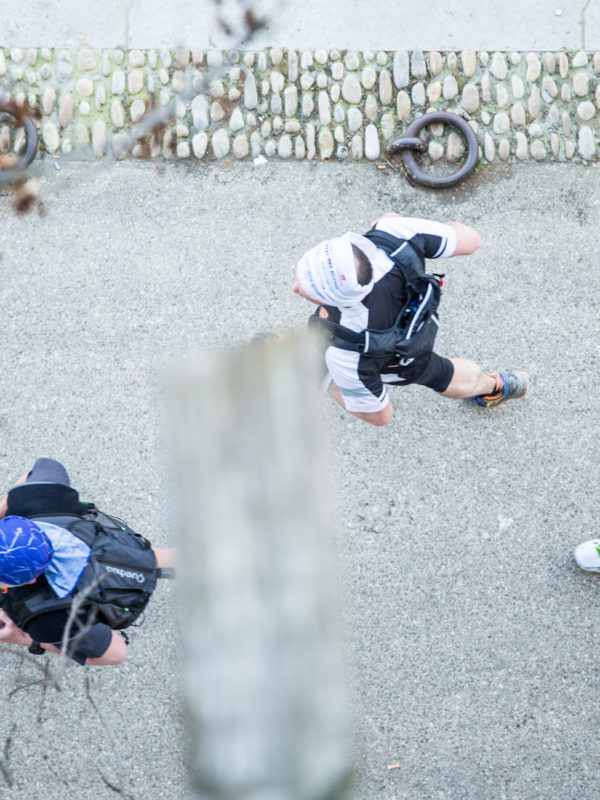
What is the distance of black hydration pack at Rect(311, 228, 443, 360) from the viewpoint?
303cm

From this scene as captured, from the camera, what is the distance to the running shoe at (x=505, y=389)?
4.02 metres

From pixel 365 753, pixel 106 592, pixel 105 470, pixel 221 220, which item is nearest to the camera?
pixel 106 592

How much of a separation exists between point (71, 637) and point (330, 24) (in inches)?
158

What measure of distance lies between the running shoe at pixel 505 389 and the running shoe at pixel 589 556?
93cm

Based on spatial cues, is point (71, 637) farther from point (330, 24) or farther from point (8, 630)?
point (330, 24)

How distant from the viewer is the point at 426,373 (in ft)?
11.9

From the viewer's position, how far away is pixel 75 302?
4344 millimetres

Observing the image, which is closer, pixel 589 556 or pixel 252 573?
pixel 252 573

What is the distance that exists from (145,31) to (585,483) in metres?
3.99

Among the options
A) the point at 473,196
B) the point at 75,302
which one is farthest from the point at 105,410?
the point at 473,196

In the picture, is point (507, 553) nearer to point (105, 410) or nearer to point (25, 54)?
point (105, 410)

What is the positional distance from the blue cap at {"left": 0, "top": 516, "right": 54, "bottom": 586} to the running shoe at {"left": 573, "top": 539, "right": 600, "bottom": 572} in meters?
2.85

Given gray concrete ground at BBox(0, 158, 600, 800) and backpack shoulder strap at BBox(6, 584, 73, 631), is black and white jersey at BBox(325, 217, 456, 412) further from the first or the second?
backpack shoulder strap at BBox(6, 584, 73, 631)

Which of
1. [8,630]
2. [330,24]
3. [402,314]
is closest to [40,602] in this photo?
[8,630]
